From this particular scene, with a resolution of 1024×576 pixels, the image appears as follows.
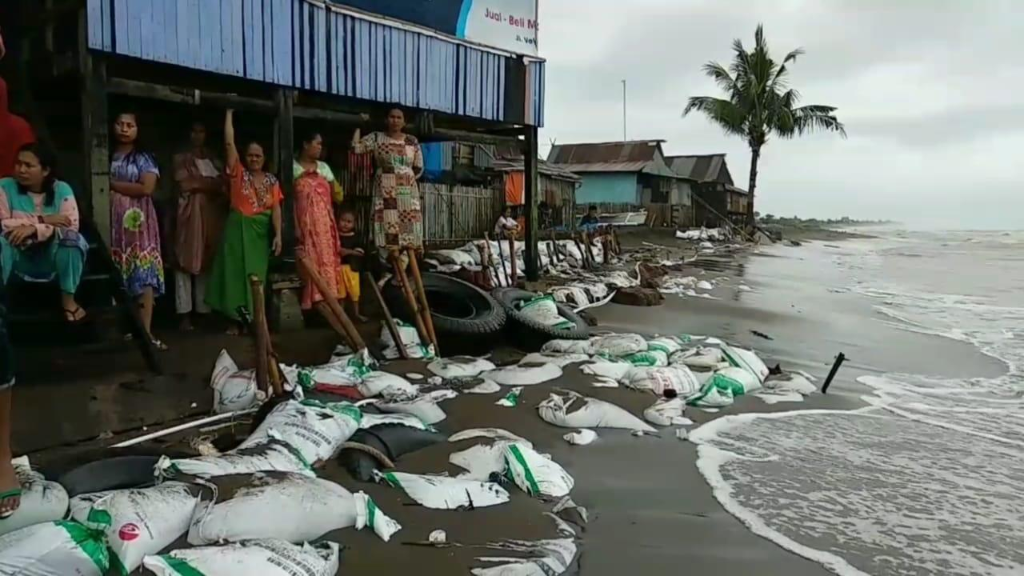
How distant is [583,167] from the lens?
1395 inches

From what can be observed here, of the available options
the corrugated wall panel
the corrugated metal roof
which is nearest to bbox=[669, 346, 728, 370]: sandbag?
the corrugated wall panel

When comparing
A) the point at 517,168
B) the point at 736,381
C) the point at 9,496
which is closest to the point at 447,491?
the point at 9,496

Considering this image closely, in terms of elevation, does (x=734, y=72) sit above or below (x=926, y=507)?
above

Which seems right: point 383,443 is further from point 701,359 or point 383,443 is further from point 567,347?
point 701,359

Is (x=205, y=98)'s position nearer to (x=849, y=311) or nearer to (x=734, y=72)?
(x=849, y=311)

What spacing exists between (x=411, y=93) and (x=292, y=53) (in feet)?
5.13

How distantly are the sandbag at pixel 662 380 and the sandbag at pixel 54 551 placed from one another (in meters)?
4.08

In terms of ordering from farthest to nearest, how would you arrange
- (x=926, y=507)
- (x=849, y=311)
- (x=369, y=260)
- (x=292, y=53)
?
(x=849, y=311) → (x=369, y=260) → (x=292, y=53) → (x=926, y=507)

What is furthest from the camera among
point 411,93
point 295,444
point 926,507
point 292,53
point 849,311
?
point 849,311

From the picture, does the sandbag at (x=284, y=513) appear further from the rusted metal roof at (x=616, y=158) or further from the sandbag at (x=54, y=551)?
the rusted metal roof at (x=616, y=158)

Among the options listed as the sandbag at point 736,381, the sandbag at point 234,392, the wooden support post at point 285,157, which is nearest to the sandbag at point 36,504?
the sandbag at point 234,392

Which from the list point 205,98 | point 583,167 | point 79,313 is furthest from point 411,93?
point 583,167

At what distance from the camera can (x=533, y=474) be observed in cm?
365

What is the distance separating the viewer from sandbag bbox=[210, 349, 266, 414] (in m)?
4.43
